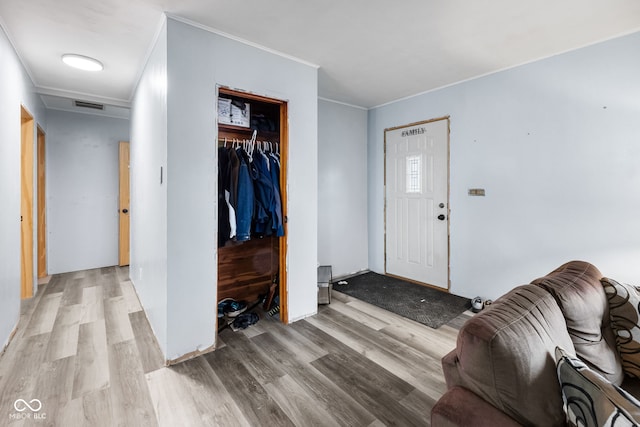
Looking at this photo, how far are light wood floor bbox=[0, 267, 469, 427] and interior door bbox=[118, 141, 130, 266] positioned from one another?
1830 mm

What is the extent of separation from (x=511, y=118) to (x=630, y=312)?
2280mm

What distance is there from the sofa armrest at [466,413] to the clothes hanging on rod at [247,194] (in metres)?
2.04

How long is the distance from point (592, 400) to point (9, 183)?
3.76m

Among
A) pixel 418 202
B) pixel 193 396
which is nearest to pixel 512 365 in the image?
pixel 193 396

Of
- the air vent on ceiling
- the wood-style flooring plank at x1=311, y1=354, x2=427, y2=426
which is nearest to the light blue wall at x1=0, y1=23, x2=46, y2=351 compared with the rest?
the air vent on ceiling

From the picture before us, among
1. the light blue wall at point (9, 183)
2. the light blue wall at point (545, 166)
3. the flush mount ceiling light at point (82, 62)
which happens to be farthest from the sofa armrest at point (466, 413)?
the flush mount ceiling light at point (82, 62)

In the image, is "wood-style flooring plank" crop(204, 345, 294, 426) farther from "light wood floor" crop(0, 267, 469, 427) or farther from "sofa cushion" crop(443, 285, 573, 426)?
"sofa cushion" crop(443, 285, 573, 426)

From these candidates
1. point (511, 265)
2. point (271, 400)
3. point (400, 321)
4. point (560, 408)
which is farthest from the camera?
point (511, 265)

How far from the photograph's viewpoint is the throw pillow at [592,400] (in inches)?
28.6

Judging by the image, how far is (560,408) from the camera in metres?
0.88

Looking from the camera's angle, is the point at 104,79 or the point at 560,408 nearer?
the point at 560,408

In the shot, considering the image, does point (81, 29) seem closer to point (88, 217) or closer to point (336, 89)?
point (336, 89)

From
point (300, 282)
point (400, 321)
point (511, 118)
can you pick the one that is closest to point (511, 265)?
point (400, 321)

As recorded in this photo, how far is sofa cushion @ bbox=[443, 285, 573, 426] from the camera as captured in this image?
88cm
